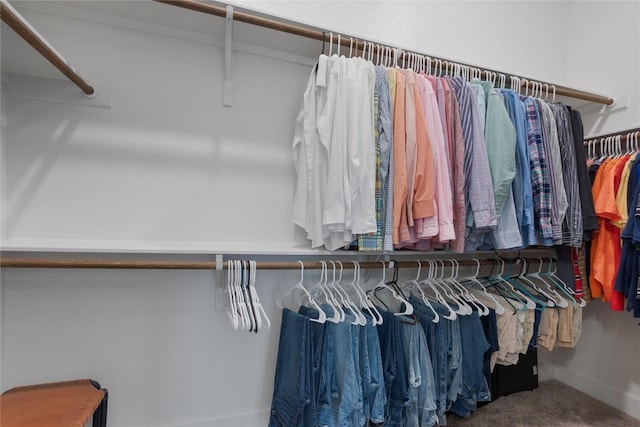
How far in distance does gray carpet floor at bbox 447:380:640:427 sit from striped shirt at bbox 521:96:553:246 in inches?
38.5

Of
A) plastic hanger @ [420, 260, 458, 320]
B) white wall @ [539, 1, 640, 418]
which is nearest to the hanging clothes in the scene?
plastic hanger @ [420, 260, 458, 320]

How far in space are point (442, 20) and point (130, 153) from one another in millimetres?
1850

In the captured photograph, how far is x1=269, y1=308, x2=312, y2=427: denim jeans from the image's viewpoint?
122 centimetres

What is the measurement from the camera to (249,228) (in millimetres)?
1526

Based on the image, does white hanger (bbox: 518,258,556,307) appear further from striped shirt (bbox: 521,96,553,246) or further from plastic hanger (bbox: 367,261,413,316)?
plastic hanger (bbox: 367,261,413,316)

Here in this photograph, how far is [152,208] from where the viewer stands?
139 centimetres

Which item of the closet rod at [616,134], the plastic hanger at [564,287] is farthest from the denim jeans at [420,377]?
the closet rod at [616,134]

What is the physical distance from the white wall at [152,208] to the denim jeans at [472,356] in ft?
2.76

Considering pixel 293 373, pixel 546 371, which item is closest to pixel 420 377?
pixel 293 373

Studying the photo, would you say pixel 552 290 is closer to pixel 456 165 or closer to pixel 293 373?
pixel 456 165

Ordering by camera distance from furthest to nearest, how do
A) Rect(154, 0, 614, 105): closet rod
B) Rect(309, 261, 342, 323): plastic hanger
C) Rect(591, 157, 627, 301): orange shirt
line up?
Rect(591, 157, 627, 301): orange shirt
Rect(309, 261, 342, 323): plastic hanger
Rect(154, 0, 614, 105): closet rod

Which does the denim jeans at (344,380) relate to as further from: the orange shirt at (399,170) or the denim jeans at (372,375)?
the orange shirt at (399,170)

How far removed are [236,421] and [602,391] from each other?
214cm

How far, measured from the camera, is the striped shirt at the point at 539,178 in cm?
143
